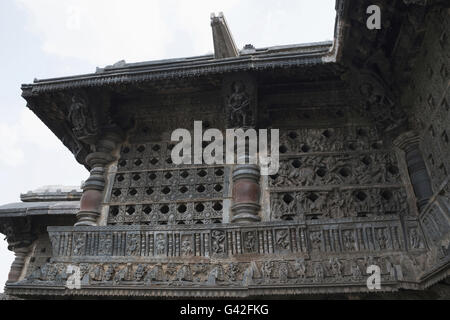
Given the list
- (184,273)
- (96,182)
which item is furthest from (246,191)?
(96,182)

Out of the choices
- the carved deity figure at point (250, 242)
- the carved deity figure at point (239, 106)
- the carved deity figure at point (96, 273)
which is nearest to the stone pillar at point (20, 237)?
the carved deity figure at point (96, 273)

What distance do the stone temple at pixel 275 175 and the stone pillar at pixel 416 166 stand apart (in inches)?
0.5

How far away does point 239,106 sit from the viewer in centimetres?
502

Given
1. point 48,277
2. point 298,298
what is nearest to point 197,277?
point 298,298

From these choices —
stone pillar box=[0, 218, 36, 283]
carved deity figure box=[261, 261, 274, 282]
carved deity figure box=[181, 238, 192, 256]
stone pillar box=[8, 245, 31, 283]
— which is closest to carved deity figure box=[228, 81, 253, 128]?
carved deity figure box=[181, 238, 192, 256]

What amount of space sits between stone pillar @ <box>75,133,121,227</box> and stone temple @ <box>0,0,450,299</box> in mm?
19

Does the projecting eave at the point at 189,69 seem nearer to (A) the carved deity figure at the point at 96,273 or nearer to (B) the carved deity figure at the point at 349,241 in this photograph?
(B) the carved deity figure at the point at 349,241

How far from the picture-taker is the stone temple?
3.98m

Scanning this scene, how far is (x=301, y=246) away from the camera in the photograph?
14.3ft
